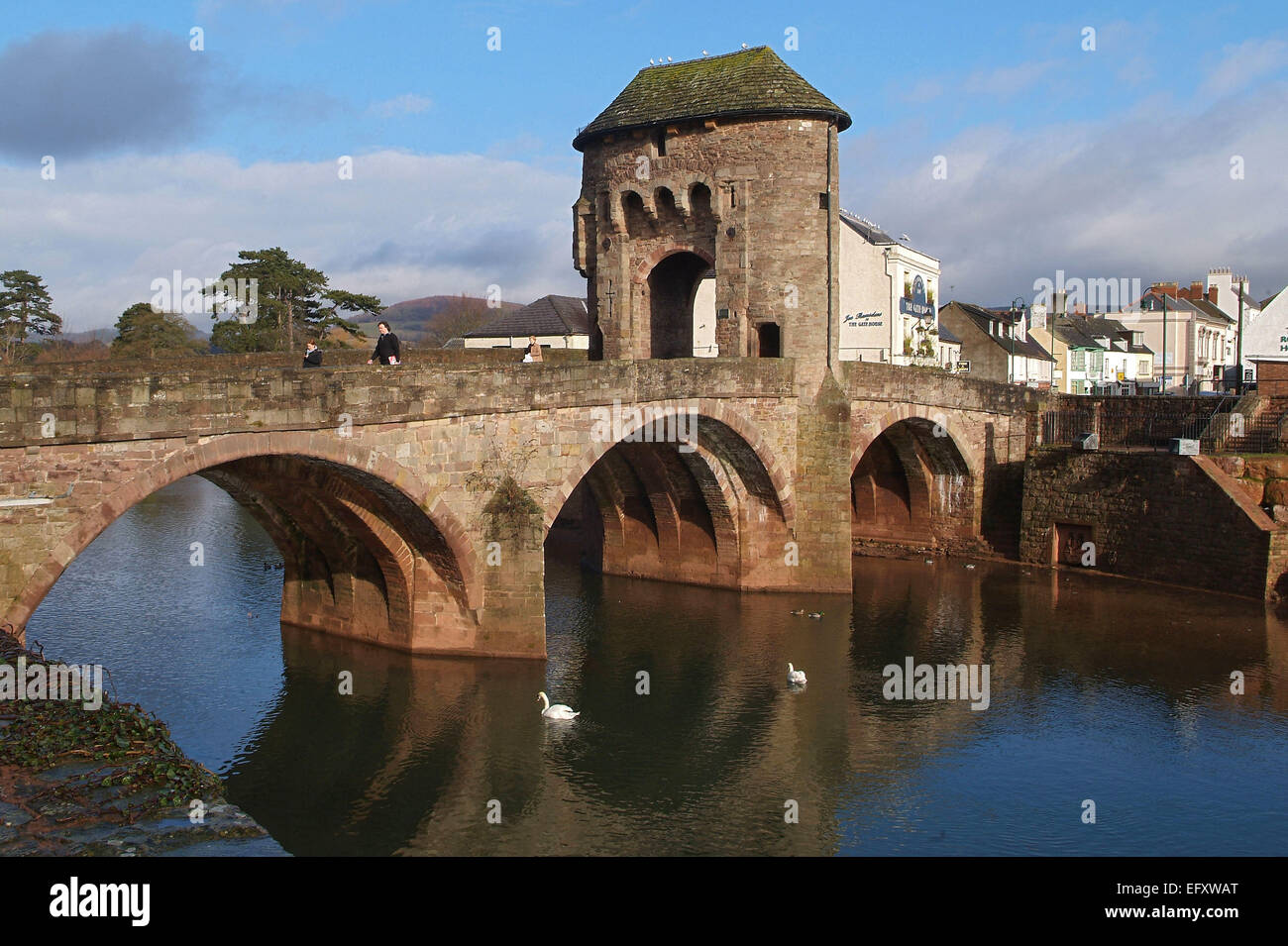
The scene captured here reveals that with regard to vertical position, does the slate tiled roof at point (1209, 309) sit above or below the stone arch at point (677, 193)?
above

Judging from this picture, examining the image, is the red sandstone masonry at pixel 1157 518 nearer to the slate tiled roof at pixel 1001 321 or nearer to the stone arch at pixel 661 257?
the stone arch at pixel 661 257

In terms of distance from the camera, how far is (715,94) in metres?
27.4

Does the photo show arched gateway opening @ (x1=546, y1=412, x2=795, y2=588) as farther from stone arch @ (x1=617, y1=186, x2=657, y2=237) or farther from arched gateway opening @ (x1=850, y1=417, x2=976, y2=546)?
arched gateway opening @ (x1=850, y1=417, x2=976, y2=546)

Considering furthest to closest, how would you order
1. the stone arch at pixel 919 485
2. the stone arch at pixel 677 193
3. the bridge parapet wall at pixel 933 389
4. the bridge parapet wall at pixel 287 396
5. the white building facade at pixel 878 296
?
the white building facade at pixel 878 296
the stone arch at pixel 919 485
the bridge parapet wall at pixel 933 389
the stone arch at pixel 677 193
the bridge parapet wall at pixel 287 396

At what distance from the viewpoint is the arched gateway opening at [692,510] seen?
27.0m

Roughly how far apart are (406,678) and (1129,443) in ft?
79.7

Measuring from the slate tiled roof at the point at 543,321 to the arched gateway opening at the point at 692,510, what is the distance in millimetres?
14871

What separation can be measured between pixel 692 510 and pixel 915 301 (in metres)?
20.2

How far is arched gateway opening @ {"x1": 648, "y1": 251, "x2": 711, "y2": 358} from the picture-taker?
1206 inches

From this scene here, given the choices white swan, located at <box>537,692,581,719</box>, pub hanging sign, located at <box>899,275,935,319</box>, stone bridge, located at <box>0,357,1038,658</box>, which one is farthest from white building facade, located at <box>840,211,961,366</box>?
white swan, located at <box>537,692,581,719</box>

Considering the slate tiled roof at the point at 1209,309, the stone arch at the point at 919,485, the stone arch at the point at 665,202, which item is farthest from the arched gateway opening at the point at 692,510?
the slate tiled roof at the point at 1209,309

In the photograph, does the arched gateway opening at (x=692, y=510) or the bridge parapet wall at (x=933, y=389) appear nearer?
the arched gateway opening at (x=692, y=510)

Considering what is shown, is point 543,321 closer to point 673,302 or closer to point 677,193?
point 673,302

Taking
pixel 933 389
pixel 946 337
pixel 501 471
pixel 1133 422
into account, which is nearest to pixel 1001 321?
pixel 946 337
